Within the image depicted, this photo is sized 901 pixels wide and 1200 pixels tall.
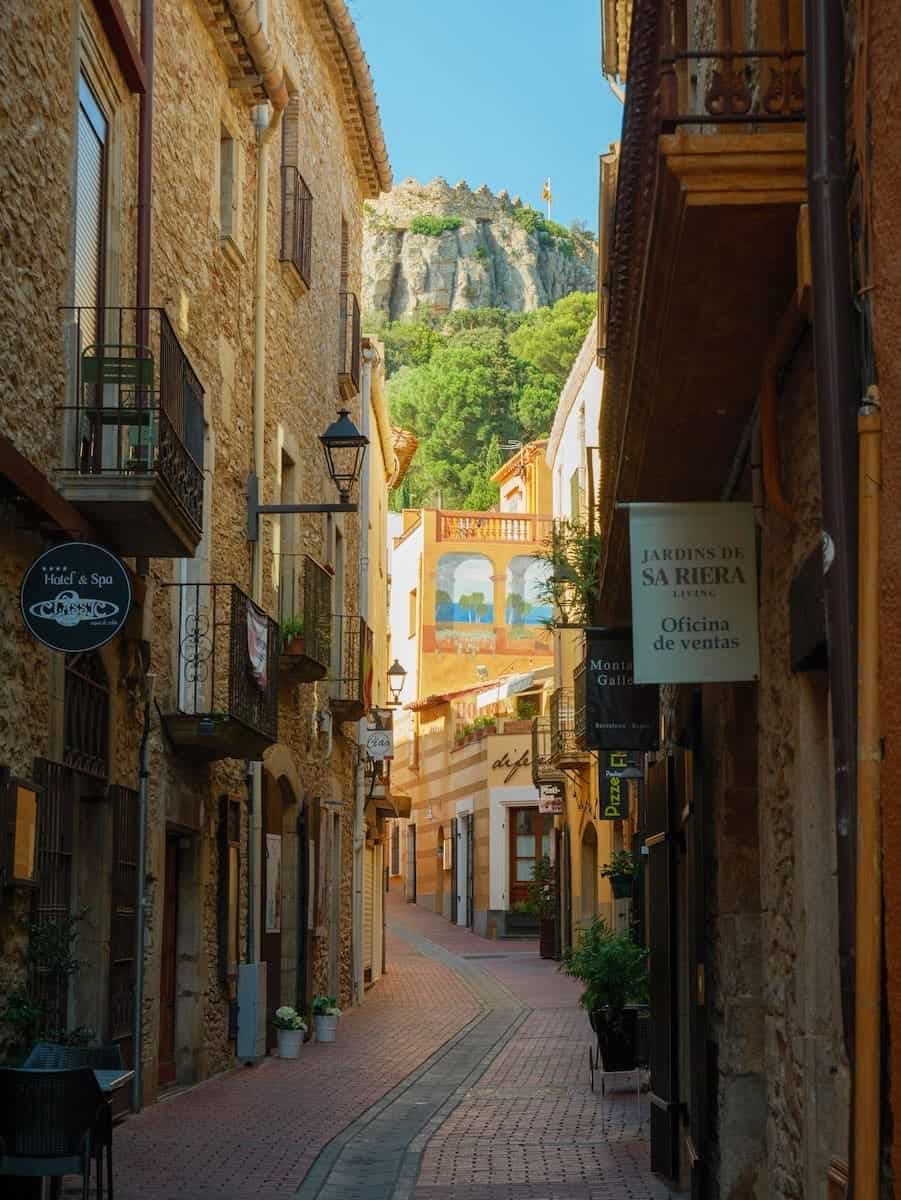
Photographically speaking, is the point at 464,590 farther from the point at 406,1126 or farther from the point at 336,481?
the point at 406,1126

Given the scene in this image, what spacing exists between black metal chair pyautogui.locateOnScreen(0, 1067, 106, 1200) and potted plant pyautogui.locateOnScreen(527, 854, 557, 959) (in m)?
27.6

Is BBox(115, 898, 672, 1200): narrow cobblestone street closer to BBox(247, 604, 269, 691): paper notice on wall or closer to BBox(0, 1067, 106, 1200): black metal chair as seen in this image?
BBox(0, 1067, 106, 1200): black metal chair

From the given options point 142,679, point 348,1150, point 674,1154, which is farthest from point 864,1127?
point 142,679

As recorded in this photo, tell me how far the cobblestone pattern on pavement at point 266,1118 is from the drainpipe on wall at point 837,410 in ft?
19.7

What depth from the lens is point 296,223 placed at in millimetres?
19531

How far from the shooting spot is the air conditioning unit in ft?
53.6

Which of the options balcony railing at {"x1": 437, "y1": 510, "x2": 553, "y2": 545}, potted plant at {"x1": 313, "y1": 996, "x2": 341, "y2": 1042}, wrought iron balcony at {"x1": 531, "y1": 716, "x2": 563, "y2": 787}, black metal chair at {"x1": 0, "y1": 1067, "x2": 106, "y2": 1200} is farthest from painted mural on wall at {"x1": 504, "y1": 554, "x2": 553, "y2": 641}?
black metal chair at {"x1": 0, "y1": 1067, "x2": 106, "y2": 1200}

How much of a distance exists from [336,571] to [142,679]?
35.2 ft

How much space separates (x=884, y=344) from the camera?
402 cm

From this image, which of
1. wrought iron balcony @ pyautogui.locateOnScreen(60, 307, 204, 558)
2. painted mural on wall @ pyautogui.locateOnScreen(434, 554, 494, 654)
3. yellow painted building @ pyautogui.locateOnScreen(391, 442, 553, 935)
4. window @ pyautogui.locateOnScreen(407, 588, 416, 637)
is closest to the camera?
wrought iron balcony @ pyautogui.locateOnScreen(60, 307, 204, 558)

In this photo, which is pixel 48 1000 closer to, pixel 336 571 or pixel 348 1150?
pixel 348 1150

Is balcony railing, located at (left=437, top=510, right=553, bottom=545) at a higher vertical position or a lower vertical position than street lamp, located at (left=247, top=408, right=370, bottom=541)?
higher

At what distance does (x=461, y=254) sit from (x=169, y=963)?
110 m

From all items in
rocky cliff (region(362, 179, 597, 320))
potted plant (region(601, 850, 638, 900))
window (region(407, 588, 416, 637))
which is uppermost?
rocky cliff (region(362, 179, 597, 320))
